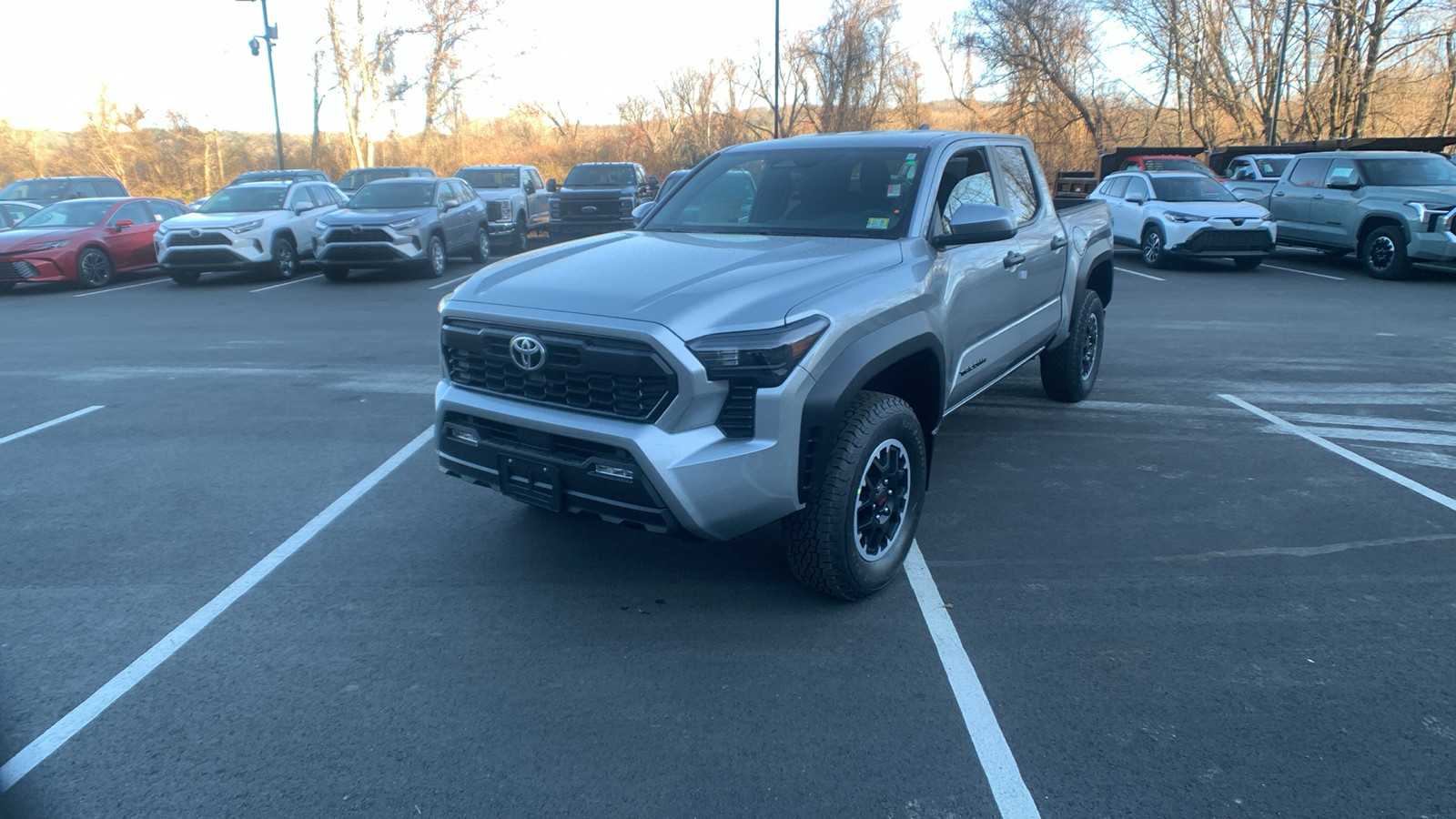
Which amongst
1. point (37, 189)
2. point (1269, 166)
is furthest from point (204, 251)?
point (1269, 166)

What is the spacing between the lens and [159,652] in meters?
3.71

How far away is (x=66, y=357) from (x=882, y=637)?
9.33 m

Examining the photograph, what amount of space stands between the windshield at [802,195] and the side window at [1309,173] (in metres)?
14.6

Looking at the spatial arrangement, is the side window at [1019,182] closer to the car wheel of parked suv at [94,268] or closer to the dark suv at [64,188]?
the car wheel of parked suv at [94,268]

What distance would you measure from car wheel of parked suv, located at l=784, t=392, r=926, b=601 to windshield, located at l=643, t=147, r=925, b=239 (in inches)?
40.8

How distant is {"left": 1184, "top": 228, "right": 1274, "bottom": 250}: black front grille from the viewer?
1547cm

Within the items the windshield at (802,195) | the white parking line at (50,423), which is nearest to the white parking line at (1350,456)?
the windshield at (802,195)

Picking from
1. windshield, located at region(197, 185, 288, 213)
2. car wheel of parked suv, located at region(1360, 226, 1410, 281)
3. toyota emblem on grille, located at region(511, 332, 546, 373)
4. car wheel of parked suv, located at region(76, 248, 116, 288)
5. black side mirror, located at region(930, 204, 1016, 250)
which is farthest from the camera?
windshield, located at region(197, 185, 288, 213)

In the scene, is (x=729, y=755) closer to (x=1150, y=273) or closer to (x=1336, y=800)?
(x=1336, y=800)

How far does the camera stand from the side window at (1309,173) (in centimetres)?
1633

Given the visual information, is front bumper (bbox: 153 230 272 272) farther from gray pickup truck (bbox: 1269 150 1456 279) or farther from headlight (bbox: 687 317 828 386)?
gray pickup truck (bbox: 1269 150 1456 279)

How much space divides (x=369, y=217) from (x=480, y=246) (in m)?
3.08

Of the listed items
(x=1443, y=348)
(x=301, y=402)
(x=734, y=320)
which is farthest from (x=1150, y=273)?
(x=734, y=320)

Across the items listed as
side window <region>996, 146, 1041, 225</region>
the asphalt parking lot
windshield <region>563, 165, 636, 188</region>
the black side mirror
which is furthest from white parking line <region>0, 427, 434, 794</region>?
windshield <region>563, 165, 636, 188</region>
